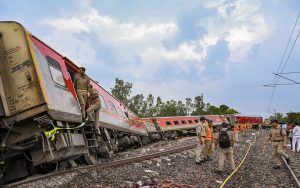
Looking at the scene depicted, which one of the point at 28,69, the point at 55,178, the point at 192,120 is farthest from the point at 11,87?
the point at 192,120

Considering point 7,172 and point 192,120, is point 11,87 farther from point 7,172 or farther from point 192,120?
point 192,120

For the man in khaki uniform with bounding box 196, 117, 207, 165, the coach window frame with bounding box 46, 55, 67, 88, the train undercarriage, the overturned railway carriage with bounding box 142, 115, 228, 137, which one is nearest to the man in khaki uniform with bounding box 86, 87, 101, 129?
the train undercarriage

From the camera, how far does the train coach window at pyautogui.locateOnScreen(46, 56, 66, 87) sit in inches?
297

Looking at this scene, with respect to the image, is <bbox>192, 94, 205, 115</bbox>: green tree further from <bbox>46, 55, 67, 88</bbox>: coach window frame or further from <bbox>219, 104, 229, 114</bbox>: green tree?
<bbox>46, 55, 67, 88</bbox>: coach window frame

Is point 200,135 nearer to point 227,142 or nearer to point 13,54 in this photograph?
point 227,142

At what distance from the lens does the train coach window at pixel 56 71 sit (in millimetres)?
7555

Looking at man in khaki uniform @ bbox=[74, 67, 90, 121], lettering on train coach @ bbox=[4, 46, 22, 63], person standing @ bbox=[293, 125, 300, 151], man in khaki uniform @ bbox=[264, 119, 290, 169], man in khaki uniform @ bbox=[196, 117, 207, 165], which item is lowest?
person standing @ bbox=[293, 125, 300, 151]

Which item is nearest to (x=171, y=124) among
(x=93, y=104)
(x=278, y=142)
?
(x=278, y=142)

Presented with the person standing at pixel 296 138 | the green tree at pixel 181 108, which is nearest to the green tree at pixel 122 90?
the green tree at pixel 181 108

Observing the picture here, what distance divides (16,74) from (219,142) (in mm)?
6090

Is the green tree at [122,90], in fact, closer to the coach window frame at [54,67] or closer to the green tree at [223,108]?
the green tree at [223,108]

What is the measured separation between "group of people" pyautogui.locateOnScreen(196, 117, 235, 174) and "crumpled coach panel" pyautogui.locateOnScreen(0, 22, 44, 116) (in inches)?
221

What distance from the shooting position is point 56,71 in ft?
25.8

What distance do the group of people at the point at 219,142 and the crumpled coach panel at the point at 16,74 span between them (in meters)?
5.61
